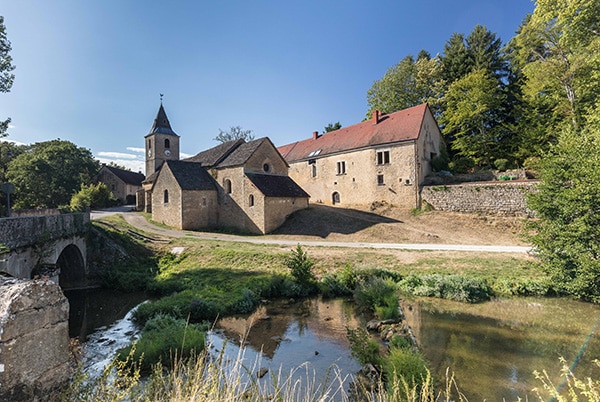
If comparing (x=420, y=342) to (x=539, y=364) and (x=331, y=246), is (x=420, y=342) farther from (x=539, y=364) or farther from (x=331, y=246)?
(x=331, y=246)

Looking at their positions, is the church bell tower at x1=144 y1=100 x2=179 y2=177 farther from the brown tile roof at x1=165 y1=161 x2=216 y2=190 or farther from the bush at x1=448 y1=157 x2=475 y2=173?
Result: the bush at x1=448 y1=157 x2=475 y2=173

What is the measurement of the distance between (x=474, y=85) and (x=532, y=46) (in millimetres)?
5241

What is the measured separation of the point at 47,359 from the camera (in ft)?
10.1

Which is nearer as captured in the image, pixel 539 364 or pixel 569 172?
pixel 539 364

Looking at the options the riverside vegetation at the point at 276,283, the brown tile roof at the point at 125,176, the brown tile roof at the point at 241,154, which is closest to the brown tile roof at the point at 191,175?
the brown tile roof at the point at 241,154

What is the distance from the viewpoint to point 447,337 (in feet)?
32.2

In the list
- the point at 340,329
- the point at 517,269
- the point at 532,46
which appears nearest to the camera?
the point at 340,329

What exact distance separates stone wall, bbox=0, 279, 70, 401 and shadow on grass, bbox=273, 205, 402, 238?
2168 centimetres

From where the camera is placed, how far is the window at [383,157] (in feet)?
100

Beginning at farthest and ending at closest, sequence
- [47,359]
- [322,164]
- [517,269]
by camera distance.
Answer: [322,164] < [517,269] < [47,359]

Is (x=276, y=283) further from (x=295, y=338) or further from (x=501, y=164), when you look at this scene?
(x=501, y=164)

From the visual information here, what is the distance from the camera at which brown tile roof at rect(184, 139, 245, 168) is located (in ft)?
103

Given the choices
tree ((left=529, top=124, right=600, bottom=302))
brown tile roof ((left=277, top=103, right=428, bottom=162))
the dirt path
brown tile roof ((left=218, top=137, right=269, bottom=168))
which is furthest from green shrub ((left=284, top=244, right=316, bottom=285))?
brown tile roof ((left=277, top=103, right=428, bottom=162))

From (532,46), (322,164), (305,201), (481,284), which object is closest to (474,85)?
(532,46)
